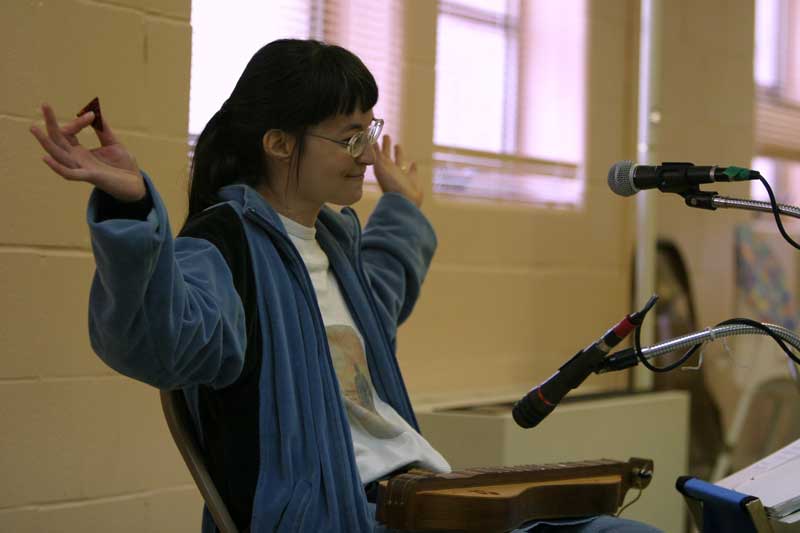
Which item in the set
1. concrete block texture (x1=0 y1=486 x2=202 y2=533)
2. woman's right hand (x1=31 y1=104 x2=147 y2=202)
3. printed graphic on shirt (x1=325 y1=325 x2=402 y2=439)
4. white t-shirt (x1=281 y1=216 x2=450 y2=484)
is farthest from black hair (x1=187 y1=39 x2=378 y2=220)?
concrete block texture (x1=0 y1=486 x2=202 y2=533)

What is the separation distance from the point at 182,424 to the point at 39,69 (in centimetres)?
85

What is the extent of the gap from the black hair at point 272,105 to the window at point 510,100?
1.17 meters

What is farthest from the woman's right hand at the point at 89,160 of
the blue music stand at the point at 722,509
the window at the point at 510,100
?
the window at the point at 510,100

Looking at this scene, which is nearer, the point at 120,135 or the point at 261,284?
the point at 261,284

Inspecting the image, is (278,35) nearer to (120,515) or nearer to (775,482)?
(120,515)

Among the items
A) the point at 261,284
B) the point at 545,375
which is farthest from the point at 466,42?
the point at 261,284

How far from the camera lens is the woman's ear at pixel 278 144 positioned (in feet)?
5.16

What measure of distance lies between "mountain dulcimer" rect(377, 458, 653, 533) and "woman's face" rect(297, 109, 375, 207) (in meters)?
0.44

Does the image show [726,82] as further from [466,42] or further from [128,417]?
[128,417]

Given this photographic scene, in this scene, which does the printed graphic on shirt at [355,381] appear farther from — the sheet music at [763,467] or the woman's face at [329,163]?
the sheet music at [763,467]

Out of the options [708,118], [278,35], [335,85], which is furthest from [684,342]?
[708,118]

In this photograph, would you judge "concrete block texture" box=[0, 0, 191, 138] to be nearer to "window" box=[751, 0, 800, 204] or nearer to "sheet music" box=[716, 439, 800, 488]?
"sheet music" box=[716, 439, 800, 488]

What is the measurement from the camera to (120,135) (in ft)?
6.60

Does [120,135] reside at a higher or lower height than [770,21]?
lower
